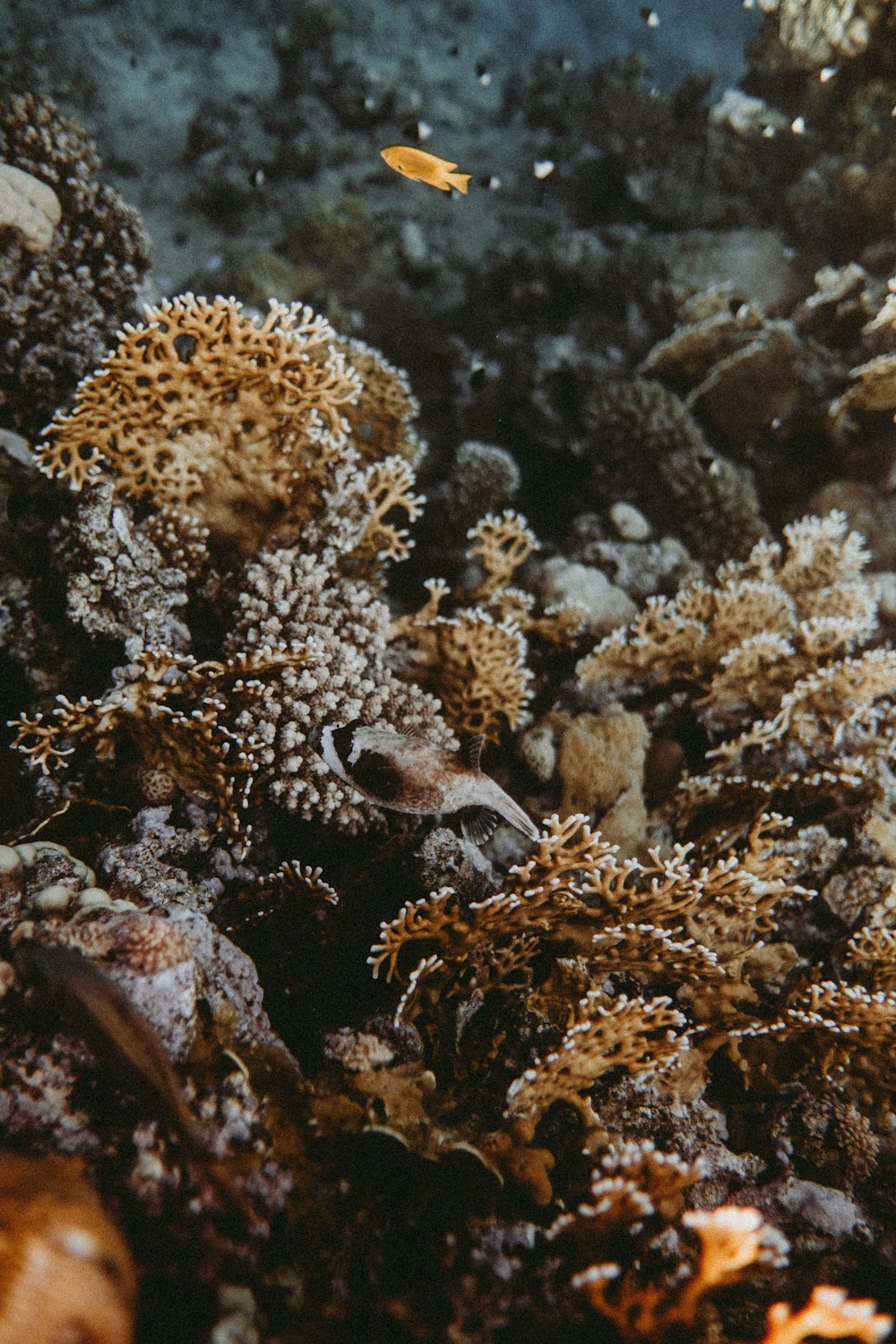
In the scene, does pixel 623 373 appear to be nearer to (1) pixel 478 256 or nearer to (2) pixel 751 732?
(1) pixel 478 256

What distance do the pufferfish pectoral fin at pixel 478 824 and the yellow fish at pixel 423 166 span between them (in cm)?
442

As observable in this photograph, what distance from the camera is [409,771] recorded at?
2631mm

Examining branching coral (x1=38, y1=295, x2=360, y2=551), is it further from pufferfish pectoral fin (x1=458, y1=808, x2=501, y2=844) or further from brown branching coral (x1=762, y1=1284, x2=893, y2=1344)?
brown branching coral (x1=762, y1=1284, x2=893, y2=1344)

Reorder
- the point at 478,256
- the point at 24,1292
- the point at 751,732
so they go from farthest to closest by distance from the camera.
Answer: the point at 478,256 → the point at 751,732 → the point at 24,1292

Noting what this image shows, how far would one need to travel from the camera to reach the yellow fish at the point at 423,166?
4839mm

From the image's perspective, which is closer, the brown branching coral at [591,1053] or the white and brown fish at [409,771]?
the brown branching coral at [591,1053]

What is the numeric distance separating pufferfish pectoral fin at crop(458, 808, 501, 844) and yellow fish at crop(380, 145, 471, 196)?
14.5 feet

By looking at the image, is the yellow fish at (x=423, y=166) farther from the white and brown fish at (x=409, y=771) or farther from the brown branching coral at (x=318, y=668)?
the white and brown fish at (x=409, y=771)

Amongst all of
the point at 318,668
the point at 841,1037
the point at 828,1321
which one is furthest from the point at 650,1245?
the point at 318,668

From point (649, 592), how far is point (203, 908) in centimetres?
394

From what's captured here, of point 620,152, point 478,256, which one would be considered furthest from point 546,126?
point 478,256

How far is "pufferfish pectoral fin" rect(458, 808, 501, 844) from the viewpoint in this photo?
2.83 meters

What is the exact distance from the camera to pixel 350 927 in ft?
9.89

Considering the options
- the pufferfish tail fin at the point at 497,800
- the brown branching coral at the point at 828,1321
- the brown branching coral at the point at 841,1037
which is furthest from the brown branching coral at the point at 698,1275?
the pufferfish tail fin at the point at 497,800
